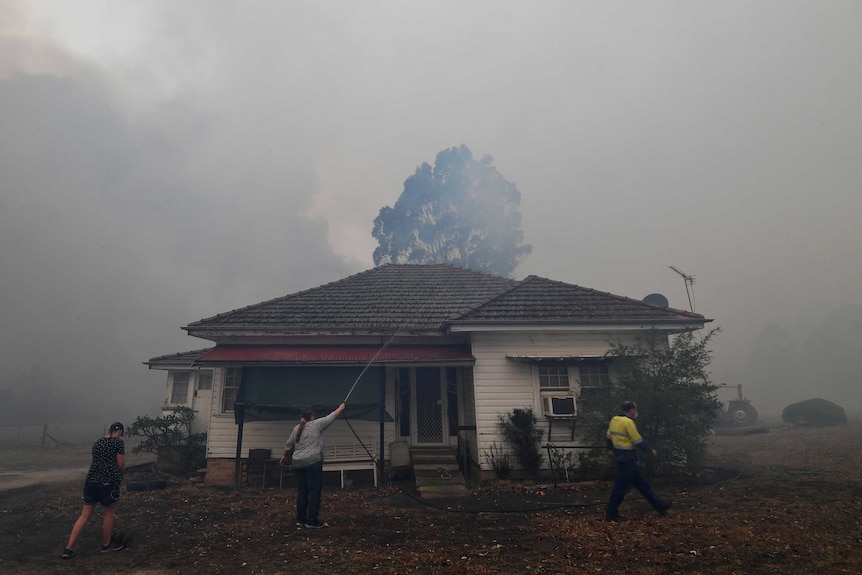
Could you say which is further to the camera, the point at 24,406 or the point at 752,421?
the point at 24,406

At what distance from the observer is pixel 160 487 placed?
34.0 ft

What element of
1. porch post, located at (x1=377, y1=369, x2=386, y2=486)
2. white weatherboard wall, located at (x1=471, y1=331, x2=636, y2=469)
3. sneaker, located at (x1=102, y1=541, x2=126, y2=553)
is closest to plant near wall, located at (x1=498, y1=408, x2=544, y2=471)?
white weatherboard wall, located at (x1=471, y1=331, x2=636, y2=469)

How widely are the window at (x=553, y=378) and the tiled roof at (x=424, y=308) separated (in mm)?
1214

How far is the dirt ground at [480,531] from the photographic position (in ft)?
16.9

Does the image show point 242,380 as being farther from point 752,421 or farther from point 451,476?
point 752,421

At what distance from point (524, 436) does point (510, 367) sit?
163 cm

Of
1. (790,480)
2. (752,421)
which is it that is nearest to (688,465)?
(790,480)

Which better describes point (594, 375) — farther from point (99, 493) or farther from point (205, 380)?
point (205, 380)

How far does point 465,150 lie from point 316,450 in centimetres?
3075

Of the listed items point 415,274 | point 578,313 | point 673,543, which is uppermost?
point 415,274

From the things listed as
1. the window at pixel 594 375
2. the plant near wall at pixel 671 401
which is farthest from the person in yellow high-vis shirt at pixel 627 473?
the window at pixel 594 375

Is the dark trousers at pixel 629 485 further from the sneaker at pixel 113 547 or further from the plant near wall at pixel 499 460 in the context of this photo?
the sneaker at pixel 113 547

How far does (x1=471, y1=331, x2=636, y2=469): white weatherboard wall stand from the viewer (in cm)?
1073

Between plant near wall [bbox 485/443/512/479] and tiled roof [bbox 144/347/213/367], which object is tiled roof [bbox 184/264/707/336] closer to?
plant near wall [bbox 485/443/512/479]
